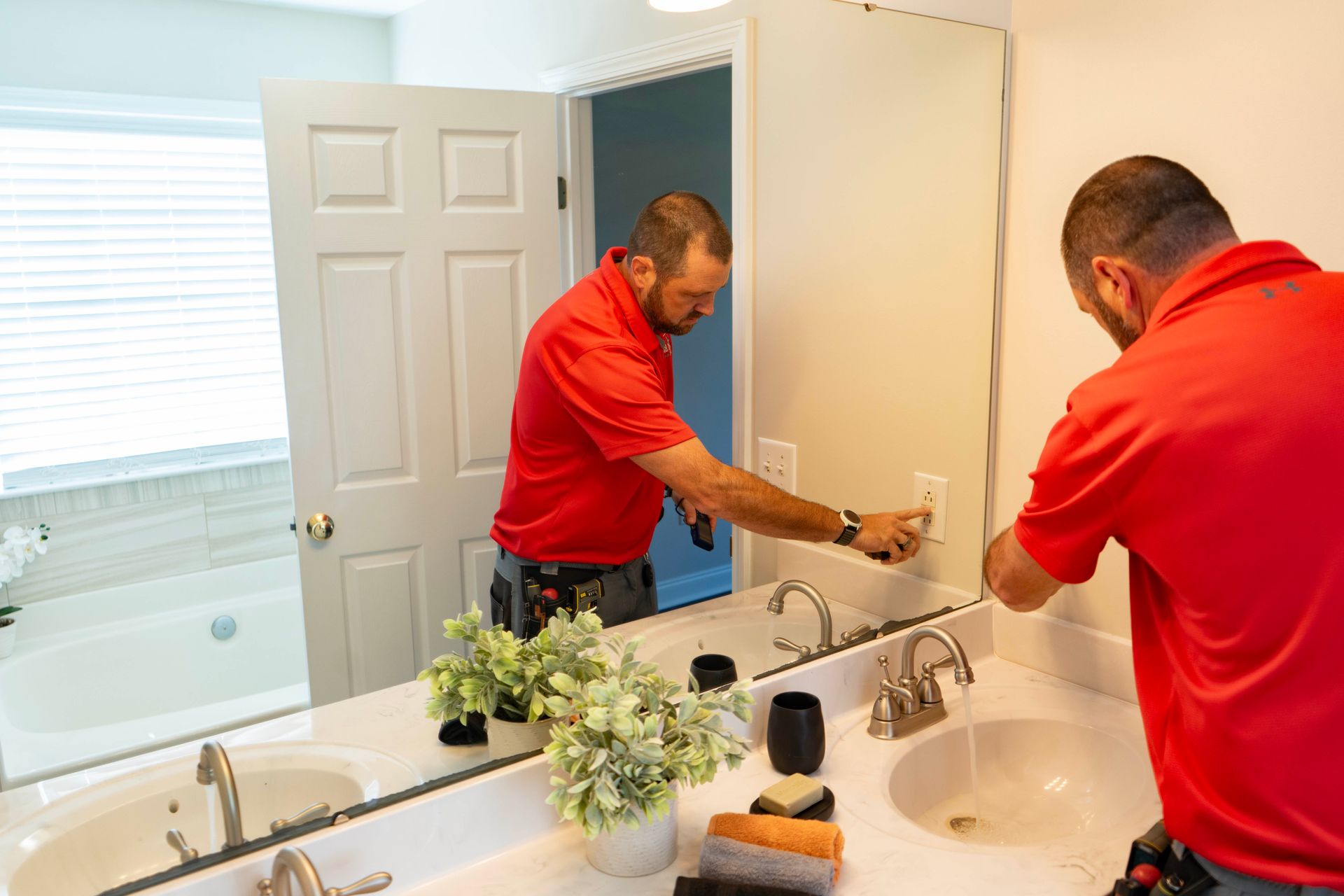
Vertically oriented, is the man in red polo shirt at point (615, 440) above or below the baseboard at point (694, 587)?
above

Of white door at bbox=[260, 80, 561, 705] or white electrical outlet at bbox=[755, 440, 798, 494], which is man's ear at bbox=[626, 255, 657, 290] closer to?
white door at bbox=[260, 80, 561, 705]

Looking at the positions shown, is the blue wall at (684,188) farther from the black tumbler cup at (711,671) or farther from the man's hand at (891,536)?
the man's hand at (891,536)

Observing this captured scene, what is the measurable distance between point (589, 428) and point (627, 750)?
521mm

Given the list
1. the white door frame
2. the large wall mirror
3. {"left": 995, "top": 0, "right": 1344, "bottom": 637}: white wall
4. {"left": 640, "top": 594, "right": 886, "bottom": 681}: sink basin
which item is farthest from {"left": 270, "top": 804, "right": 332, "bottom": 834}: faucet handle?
{"left": 995, "top": 0, "right": 1344, "bottom": 637}: white wall

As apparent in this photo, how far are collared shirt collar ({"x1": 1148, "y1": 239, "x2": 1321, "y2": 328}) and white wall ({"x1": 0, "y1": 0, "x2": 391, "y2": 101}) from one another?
97 cm

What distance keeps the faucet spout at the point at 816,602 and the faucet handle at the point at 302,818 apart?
0.86 metres

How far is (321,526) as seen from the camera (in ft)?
3.73

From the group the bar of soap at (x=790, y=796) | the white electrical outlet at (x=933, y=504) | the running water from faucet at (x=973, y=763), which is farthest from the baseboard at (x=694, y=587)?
the white electrical outlet at (x=933, y=504)

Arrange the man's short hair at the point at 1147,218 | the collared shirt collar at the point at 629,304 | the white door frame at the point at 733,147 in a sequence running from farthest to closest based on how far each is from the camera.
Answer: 1. the collared shirt collar at the point at 629,304
2. the white door frame at the point at 733,147
3. the man's short hair at the point at 1147,218

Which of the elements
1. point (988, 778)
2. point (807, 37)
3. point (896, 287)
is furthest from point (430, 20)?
point (988, 778)

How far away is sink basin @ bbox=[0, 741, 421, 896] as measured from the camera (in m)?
1.05

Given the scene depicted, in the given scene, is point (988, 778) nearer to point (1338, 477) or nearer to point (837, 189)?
point (1338, 477)

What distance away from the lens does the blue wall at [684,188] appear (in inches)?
53.8

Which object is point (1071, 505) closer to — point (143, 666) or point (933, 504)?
point (933, 504)
